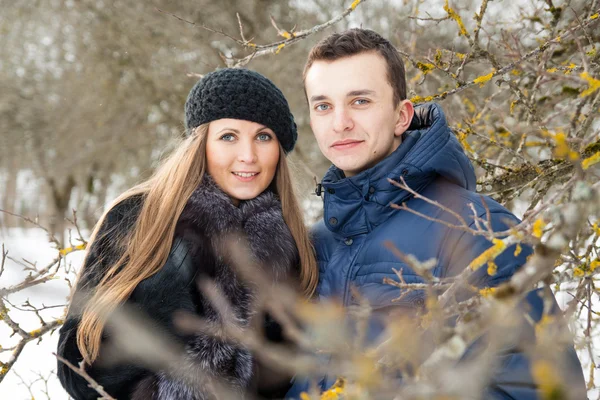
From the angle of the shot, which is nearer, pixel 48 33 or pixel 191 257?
pixel 191 257

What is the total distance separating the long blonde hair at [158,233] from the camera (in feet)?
6.91

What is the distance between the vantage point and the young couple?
2.01 metres

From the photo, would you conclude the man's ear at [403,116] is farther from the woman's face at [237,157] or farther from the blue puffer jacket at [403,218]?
the woman's face at [237,157]

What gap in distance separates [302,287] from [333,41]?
3.36 ft

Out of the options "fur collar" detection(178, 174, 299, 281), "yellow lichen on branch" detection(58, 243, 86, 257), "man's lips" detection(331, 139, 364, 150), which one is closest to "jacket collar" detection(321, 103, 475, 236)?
"man's lips" detection(331, 139, 364, 150)

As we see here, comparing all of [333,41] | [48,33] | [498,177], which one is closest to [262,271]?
[333,41]

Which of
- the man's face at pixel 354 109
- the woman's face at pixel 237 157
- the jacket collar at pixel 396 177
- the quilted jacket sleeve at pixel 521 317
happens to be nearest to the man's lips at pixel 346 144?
the man's face at pixel 354 109

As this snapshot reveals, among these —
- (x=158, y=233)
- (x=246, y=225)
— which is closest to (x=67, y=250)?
(x=158, y=233)

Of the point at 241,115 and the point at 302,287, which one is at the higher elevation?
the point at 241,115

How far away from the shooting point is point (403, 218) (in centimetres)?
202

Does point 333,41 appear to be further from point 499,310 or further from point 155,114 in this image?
point 155,114

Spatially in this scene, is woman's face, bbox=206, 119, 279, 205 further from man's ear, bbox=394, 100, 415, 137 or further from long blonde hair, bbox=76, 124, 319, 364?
man's ear, bbox=394, 100, 415, 137

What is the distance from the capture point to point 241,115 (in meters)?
2.42

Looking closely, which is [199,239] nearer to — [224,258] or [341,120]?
[224,258]
